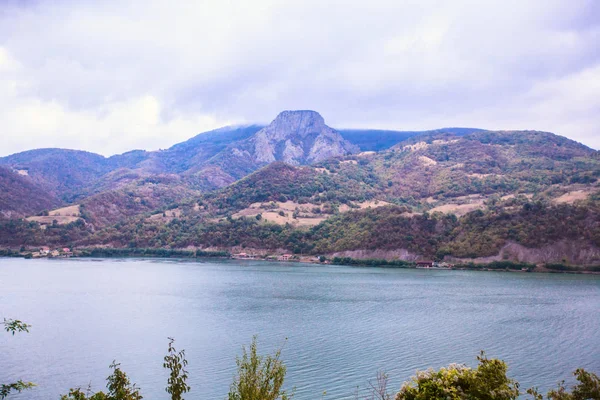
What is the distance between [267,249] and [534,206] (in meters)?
65.6

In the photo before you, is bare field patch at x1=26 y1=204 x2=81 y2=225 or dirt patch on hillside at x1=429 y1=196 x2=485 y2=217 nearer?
dirt patch on hillside at x1=429 y1=196 x2=485 y2=217

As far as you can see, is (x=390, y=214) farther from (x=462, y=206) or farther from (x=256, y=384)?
(x=256, y=384)

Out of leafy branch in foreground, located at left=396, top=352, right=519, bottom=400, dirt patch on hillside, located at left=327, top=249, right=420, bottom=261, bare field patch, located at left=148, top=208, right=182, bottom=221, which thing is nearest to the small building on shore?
dirt patch on hillside, located at left=327, top=249, right=420, bottom=261

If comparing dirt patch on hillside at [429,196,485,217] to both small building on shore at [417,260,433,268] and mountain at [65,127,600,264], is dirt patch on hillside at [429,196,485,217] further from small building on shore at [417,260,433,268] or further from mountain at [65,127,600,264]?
small building on shore at [417,260,433,268]

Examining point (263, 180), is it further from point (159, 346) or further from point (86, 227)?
point (159, 346)

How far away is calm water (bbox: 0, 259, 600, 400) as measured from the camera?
28.5 meters

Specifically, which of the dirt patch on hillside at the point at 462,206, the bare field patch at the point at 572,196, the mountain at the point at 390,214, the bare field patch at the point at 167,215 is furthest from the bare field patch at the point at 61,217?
the bare field patch at the point at 572,196

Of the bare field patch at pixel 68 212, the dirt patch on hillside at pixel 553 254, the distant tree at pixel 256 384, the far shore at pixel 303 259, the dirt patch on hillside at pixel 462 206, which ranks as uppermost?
the dirt patch on hillside at pixel 462 206

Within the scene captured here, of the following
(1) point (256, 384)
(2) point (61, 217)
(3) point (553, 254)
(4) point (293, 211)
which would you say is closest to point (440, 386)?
(1) point (256, 384)

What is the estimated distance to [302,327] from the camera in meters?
41.1

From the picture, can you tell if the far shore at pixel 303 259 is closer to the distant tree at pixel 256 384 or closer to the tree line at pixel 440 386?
the tree line at pixel 440 386

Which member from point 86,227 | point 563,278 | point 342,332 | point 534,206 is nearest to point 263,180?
point 86,227

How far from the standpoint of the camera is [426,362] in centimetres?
3048

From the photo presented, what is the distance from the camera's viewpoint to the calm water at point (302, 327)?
1120 inches
